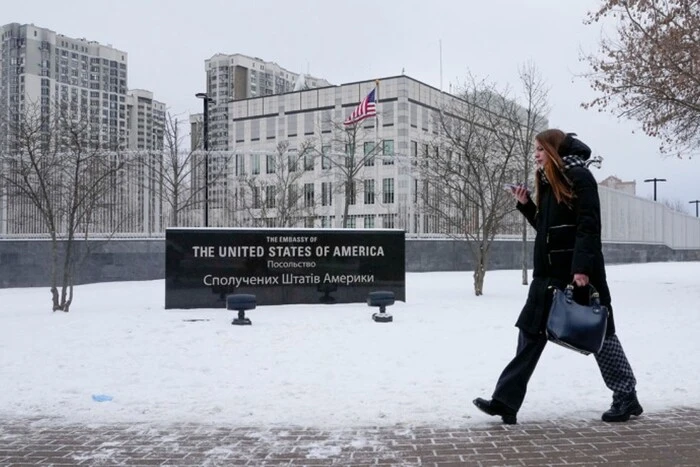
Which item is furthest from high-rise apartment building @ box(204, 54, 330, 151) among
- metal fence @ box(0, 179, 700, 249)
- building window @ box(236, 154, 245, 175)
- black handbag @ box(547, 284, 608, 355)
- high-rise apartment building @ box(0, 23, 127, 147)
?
black handbag @ box(547, 284, 608, 355)

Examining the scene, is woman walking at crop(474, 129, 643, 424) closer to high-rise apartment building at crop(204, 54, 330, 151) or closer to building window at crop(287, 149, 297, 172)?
building window at crop(287, 149, 297, 172)

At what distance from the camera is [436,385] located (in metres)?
6.07

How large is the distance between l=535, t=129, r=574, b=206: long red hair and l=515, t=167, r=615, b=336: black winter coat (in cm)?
4

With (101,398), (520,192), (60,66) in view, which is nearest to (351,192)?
(101,398)

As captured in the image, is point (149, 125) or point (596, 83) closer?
point (596, 83)

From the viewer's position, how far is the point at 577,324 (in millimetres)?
4281

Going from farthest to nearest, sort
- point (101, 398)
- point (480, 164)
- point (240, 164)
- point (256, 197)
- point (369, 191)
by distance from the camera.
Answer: point (369, 191) → point (256, 197) → point (240, 164) → point (480, 164) → point (101, 398)

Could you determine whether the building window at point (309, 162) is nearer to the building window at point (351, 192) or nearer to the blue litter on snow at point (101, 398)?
the building window at point (351, 192)

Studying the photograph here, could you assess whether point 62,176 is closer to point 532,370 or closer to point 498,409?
point 498,409

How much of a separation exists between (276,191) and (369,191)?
386 cm

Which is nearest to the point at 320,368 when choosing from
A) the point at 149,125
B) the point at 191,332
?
the point at 191,332

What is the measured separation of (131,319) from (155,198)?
12214 millimetres

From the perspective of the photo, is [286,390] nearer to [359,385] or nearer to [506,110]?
[359,385]

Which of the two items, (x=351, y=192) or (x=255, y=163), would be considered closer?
(x=255, y=163)
